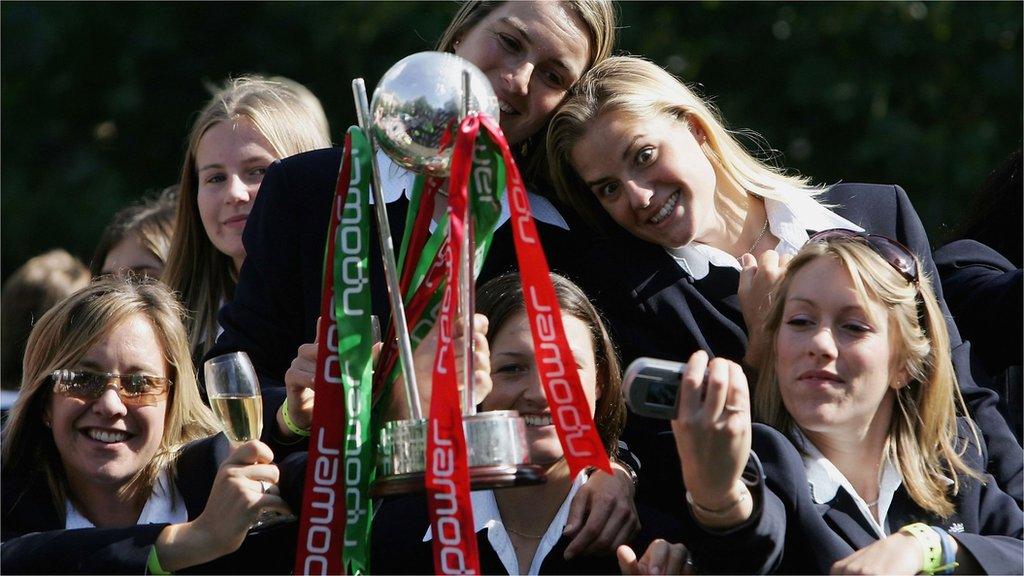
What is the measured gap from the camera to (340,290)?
2.64 metres

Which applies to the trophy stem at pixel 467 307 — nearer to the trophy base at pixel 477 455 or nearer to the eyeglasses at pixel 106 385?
the trophy base at pixel 477 455

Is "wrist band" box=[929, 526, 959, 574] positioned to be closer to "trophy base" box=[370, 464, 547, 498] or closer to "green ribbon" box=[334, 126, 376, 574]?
"trophy base" box=[370, 464, 547, 498]

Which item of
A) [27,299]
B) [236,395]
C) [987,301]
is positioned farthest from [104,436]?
[27,299]

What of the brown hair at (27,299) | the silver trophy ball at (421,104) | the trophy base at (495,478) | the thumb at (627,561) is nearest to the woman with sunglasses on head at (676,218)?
the thumb at (627,561)

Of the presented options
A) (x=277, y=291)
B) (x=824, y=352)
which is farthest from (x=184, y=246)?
(x=824, y=352)

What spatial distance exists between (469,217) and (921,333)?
992 mm

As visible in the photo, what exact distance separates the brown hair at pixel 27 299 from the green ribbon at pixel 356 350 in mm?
2449

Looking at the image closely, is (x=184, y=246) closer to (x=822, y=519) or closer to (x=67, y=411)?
(x=67, y=411)

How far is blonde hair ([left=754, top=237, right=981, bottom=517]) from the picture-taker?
299 centimetres

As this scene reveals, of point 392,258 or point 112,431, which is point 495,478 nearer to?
point 392,258

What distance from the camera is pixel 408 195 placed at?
3355mm

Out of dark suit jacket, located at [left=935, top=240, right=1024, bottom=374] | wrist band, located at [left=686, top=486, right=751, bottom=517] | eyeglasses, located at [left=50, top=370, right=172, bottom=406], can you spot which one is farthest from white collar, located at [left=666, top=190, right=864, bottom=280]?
eyeglasses, located at [left=50, top=370, right=172, bottom=406]

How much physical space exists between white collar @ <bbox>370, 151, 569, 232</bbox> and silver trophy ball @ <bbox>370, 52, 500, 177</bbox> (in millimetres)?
765

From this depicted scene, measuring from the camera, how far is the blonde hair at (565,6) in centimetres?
349
